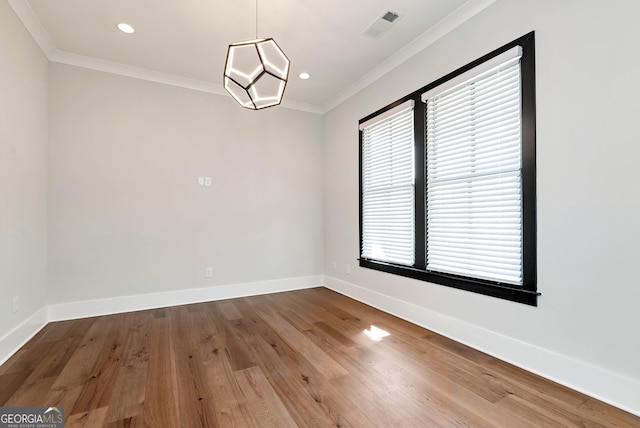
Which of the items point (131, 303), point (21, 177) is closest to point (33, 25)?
point (21, 177)

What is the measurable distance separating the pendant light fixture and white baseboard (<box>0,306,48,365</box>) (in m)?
2.68

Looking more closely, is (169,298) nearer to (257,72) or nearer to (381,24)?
(257,72)

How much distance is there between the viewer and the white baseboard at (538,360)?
1.68m

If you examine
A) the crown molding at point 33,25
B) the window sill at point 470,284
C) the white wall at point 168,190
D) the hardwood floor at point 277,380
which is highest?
the crown molding at point 33,25

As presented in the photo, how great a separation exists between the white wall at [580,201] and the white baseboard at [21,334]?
3747mm

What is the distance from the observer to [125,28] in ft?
9.26

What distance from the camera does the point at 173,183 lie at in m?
3.81

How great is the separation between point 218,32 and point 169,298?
10.4 ft

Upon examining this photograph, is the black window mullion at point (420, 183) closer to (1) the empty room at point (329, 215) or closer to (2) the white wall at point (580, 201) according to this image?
(1) the empty room at point (329, 215)

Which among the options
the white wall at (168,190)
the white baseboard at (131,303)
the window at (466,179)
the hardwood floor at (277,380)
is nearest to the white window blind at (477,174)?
the window at (466,179)

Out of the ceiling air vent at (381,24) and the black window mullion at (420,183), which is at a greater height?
the ceiling air vent at (381,24)

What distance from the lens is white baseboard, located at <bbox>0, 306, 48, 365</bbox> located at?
7.45ft

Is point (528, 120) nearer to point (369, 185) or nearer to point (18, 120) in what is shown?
point (369, 185)

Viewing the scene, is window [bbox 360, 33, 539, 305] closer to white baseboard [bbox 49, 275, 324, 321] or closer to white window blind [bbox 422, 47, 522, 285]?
white window blind [bbox 422, 47, 522, 285]
